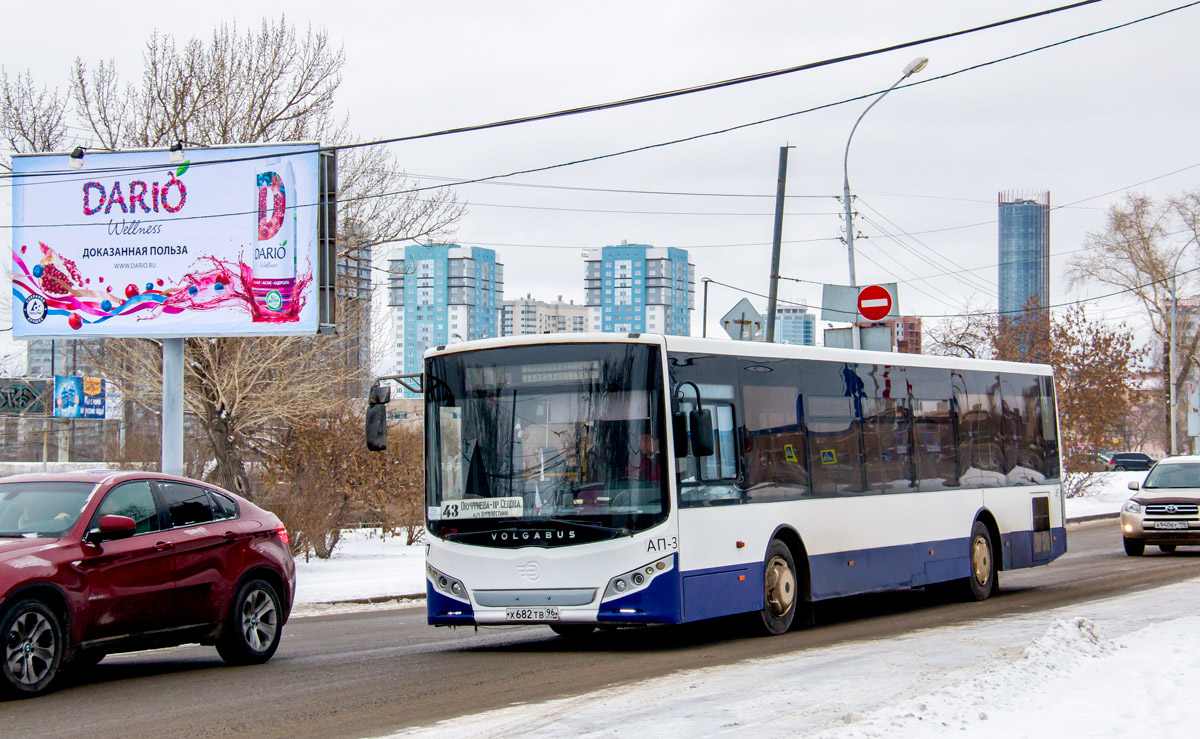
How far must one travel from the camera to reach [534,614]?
11547 millimetres

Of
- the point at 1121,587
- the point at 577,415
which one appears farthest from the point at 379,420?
the point at 1121,587

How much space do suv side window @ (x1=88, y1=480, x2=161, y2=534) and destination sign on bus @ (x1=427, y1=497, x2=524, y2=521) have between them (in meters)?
2.62

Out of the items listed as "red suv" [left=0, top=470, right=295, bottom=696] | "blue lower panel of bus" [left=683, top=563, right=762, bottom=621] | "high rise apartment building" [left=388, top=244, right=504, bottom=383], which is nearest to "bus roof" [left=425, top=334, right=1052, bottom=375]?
"blue lower panel of bus" [left=683, top=563, right=762, bottom=621]

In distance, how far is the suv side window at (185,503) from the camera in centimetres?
1075

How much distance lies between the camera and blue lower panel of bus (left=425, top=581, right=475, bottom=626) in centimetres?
1191

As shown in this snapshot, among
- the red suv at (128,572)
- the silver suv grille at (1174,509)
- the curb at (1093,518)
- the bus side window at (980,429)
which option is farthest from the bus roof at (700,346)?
the curb at (1093,518)

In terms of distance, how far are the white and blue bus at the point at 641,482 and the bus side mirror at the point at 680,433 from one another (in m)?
0.01

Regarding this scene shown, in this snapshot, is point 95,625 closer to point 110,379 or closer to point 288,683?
point 288,683

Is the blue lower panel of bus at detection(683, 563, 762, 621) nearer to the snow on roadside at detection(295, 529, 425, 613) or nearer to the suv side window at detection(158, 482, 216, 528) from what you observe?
the suv side window at detection(158, 482, 216, 528)

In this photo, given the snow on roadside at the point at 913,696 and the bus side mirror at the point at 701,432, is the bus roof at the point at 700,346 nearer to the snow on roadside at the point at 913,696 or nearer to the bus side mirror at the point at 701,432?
the bus side mirror at the point at 701,432

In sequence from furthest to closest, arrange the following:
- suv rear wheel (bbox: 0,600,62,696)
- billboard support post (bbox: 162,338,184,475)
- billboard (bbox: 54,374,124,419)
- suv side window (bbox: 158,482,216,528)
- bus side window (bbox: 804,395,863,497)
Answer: billboard (bbox: 54,374,124,419) < billboard support post (bbox: 162,338,184,475) < bus side window (bbox: 804,395,863,497) < suv side window (bbox: 158,482,216,528) < suv rear wheel (bbox: 0,600,62,696)

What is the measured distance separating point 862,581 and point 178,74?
22277mm

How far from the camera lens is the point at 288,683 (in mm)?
10047

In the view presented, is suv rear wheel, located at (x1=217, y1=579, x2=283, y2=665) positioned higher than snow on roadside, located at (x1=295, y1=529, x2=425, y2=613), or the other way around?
suv rear wheel, located at (x1=217, y1=579, x2=283, y2=665)
